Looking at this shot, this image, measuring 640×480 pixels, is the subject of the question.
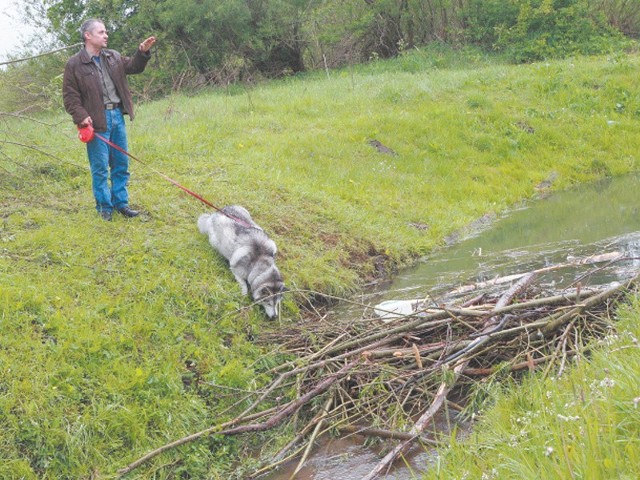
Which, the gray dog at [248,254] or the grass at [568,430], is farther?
the gray dog at [248,254]

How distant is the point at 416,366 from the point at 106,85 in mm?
5167

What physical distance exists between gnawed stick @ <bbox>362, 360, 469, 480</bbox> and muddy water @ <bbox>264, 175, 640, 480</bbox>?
0.11m

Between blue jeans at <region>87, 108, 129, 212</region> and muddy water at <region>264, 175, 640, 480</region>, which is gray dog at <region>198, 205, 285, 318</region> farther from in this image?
blue jeans at <region>87, 108, 129, 212</region>

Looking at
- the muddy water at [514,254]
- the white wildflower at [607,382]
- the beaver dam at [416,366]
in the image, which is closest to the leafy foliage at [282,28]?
the muddy water at [514,254]

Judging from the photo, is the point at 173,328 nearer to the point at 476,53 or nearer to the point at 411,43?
the point at 476,53

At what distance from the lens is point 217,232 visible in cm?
778

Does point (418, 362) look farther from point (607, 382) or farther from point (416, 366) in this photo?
point (607, 382)

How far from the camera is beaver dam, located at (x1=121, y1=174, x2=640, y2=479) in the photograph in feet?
16.0

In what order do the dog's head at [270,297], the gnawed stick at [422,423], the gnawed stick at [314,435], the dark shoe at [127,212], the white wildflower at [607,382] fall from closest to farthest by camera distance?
the white wildflower at [607,382]
the gnawed stick at [422,423]
the gnawed stick at [314,435]
the dog's head at [270,297]
the dark shoe at [127,212]

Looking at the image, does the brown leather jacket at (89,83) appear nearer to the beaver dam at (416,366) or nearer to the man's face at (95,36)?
the man's face at (95,36)

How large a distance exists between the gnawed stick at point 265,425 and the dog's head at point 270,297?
1754 mm

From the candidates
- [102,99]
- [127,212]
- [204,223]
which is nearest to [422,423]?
[204,223]

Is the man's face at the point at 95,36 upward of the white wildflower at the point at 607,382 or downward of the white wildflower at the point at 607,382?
upward

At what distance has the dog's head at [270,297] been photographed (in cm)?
704
